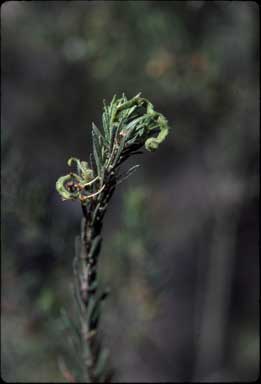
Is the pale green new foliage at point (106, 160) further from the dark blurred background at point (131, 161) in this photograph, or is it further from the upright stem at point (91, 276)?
the dark blurred background at point (131, 161)

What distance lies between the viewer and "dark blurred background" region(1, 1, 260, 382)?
78cm

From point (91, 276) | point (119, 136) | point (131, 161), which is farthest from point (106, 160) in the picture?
point (131, 161)

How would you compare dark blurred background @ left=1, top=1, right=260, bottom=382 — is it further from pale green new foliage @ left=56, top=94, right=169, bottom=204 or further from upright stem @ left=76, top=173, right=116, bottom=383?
pale green new foliage @ left=56, top=94, right=169, bottom=204

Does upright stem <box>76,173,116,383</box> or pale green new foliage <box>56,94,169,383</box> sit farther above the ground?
pale green new foliage <box>56,94,169,383</box>

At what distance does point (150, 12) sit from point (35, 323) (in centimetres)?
61

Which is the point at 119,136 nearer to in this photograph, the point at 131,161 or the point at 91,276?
the point at 91,276

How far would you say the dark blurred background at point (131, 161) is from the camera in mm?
778

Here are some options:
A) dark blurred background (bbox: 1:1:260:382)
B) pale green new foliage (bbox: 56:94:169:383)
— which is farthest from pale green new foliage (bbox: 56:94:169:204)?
dark blurred background (bbox: 1:1:260:382)

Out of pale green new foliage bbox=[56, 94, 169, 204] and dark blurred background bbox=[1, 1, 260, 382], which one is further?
dark blurred background bbox=[1, 1, 260, 382]

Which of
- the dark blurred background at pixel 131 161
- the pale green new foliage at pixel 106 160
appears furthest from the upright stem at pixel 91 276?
the dark blurred background at pixel 131 161

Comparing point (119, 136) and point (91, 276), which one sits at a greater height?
point (119, 136)

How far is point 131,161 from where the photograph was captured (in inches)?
51.6

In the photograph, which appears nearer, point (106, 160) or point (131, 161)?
point (106, 160)

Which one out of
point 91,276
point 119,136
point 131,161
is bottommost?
point 91,276
